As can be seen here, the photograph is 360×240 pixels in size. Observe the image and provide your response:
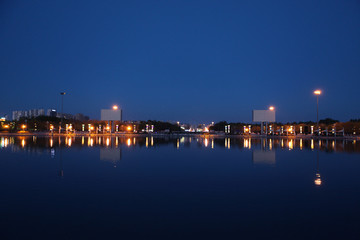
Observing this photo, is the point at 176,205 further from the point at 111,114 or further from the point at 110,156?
the point at 111,114

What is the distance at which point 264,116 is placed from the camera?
161 ft

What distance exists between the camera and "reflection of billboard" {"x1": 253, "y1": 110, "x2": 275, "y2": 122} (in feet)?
161

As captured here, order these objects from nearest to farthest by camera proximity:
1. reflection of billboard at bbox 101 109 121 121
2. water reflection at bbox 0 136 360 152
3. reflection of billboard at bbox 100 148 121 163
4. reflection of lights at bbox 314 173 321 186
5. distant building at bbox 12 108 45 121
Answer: reflection of lights at bbox 314 173 321 186 → reflection of billboard at bbox 100 148 121 163 → water reflection at bbox 0 136 360 152 → reflection of billboard at bbox 101 109 121 121 → distant building at bbox 12 108 45 121

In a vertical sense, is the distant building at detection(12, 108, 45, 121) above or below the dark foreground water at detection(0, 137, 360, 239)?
above

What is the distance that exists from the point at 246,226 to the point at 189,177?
412 cm

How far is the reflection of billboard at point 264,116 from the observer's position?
4906 centimetres

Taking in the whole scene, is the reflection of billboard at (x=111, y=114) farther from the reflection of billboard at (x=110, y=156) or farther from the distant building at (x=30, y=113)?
the distant building at (x=30, y=113)

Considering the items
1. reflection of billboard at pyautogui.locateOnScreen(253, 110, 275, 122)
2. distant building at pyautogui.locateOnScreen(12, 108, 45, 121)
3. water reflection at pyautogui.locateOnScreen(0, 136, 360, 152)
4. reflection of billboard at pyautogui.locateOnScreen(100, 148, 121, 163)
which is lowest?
water reflection at pyautogui.locateOnScreen(0, 136, 360, 152)

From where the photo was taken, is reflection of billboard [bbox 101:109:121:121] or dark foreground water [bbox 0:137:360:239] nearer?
dark foreground water [bbox 0:137:360:239]

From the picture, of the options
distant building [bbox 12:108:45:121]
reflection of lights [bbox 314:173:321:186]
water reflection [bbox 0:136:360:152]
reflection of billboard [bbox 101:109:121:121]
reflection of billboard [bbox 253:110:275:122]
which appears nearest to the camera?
reflection of lights [bbox 314:173:321:186]

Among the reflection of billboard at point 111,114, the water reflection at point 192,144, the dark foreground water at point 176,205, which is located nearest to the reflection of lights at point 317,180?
the dark foreground water at point 176,205

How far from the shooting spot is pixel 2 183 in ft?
23.5

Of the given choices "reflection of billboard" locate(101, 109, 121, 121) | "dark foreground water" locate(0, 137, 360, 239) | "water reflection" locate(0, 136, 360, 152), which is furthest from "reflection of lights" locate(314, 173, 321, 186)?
"reflection of billboard" locate(101, 109, 121, 121)

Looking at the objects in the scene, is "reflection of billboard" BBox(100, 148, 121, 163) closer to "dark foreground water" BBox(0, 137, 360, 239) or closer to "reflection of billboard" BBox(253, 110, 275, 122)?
"dark foreground water" BBox(0, 137, 360, 239)
